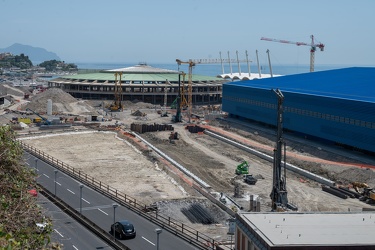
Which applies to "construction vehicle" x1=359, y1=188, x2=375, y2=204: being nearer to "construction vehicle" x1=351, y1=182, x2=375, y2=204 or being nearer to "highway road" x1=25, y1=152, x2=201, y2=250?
"construction vehicle" x1=351, y1=182, x2=375, y2=204

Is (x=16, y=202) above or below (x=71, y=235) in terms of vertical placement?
above

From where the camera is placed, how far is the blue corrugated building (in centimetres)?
4758

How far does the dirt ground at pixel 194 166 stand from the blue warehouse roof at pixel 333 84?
6.17 meters

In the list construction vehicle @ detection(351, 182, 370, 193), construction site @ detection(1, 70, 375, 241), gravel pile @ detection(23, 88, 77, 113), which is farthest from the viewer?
gravel pile @ detection(23, 88, 77, 113)

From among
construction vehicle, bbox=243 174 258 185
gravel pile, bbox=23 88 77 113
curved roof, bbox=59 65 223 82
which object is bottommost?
construction vehicle, bbox=243 174 258 185

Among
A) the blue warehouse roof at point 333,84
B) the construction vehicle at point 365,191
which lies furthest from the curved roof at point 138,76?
the construction vehicle at point 365,191

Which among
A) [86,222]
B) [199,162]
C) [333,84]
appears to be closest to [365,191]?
[199,162]

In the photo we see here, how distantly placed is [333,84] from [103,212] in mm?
40115

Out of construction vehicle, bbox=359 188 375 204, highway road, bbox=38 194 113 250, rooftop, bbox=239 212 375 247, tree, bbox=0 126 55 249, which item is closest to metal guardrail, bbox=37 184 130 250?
highway road, bbox=38 194 113 250

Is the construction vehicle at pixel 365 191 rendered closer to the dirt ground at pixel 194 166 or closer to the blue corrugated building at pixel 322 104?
the dirt ground at pixel 194 166

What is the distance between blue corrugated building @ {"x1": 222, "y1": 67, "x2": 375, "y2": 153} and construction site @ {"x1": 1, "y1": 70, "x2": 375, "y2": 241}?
160 centimetres

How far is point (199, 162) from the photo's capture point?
48375 millimetres

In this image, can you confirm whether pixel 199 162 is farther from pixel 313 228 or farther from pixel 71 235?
pixel 313 228

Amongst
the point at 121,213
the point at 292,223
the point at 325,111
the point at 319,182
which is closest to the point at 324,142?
the point at 325,111
